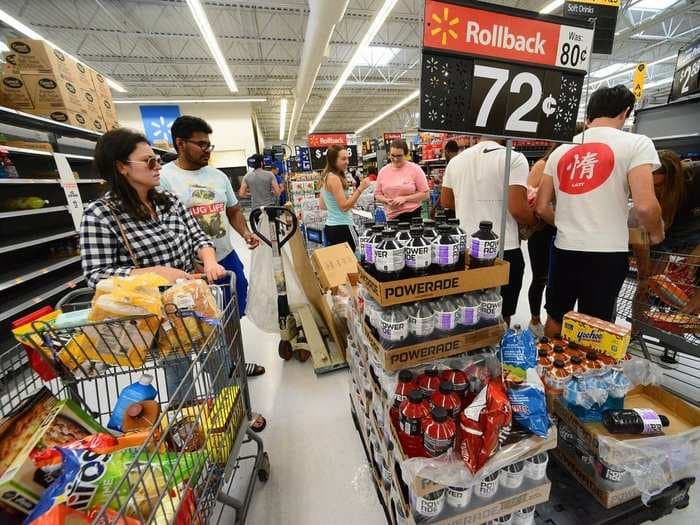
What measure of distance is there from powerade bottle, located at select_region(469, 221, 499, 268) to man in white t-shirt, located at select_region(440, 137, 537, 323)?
27.5 inches

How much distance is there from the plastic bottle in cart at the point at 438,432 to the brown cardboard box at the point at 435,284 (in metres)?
0.38

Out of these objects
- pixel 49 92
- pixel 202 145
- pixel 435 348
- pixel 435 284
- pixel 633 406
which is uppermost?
pixel 49 92

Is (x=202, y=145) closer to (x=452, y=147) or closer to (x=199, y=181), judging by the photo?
(x=199, y=181)

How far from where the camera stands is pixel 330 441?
6.13 feet

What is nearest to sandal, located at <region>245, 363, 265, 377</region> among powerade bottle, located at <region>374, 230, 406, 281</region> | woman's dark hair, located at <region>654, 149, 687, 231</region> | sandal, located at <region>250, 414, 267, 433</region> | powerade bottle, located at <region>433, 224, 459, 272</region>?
sandal, located at <region>250, 414, 267, 433</region>

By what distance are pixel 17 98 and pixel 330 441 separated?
4.43m

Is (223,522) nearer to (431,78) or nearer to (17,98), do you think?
(431,78)

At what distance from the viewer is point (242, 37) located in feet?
27.1

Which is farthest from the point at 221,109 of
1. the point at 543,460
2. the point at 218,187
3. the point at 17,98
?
the point at 543,460

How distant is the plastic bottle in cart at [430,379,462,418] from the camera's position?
41.4 inches

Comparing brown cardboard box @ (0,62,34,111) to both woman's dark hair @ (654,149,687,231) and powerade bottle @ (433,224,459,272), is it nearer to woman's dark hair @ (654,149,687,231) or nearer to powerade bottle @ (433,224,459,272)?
powerade bottle @ (433,224,459,272)

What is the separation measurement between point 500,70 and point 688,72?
373cm

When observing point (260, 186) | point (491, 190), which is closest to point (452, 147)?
point (491, 190)

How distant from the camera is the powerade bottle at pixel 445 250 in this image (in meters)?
1.17
